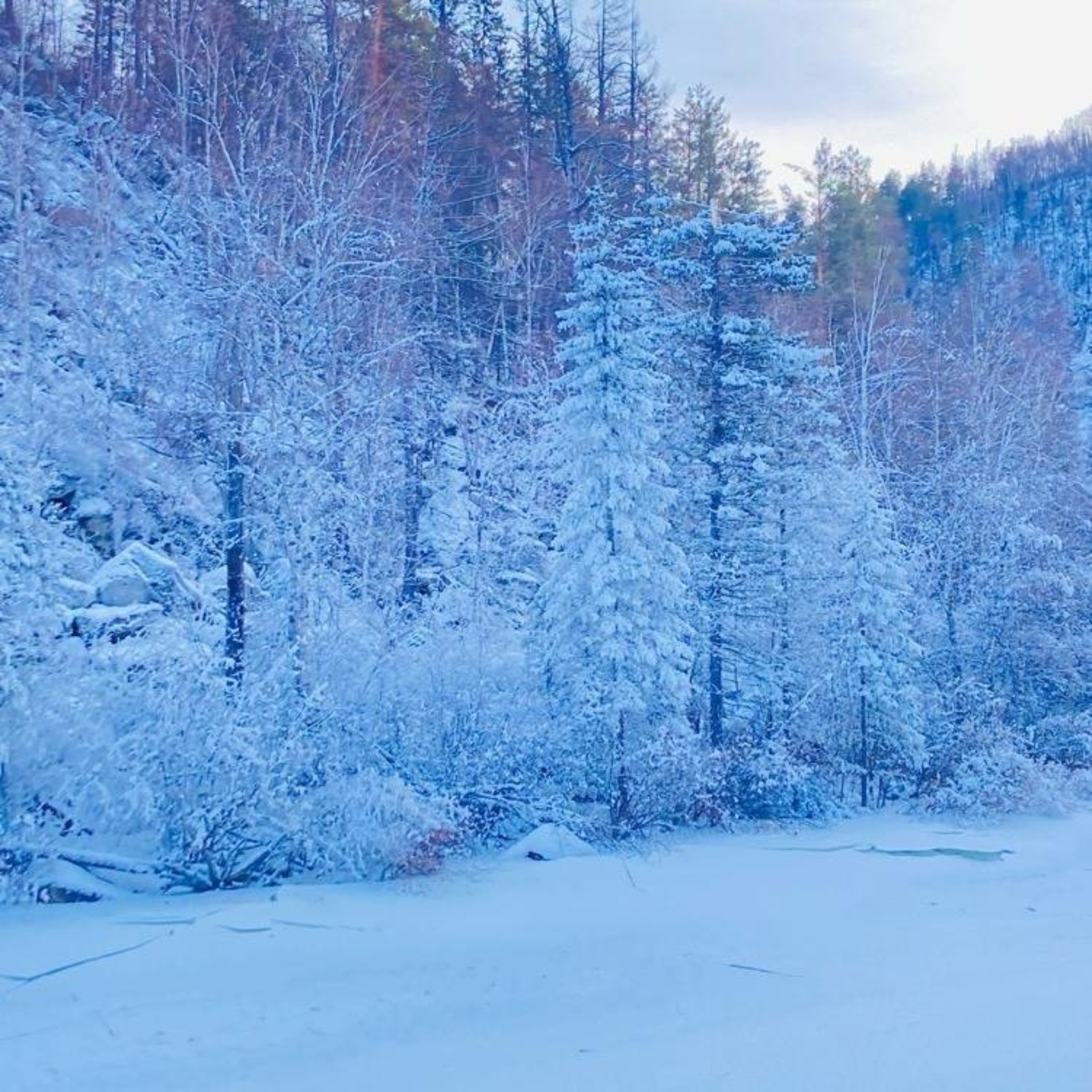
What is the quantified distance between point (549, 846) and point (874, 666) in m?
6.86

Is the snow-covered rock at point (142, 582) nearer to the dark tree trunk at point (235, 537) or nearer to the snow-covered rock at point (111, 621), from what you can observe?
the dark tree trunk at point (235, 537)

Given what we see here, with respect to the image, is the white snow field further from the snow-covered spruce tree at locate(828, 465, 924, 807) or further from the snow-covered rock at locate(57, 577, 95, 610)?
the snow-covered spruce tree at locate(828, 465, 924, 807)

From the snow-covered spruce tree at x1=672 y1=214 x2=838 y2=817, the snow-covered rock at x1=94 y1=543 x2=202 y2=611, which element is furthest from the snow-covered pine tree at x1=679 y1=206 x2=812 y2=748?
the snow-covered rock at x1=94 y1=543 x2=202 y2=611

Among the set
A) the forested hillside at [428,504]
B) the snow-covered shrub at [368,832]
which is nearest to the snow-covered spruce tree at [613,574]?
the forested hillside at [428,504]

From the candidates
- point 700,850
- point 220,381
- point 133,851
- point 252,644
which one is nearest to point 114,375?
point 220,381

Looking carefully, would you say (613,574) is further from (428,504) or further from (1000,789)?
(428,504)

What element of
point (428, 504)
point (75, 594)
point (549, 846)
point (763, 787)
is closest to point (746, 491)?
point (763, 787)

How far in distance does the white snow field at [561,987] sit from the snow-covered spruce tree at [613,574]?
2980 millimetres

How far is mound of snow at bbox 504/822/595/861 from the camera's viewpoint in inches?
415

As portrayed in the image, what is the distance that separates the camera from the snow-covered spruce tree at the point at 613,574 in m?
12.8

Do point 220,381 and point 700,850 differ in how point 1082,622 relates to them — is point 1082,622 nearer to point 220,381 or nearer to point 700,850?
point 700,850

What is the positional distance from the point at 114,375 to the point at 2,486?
28.1ft

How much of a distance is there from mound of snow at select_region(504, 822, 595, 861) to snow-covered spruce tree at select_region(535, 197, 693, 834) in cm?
163

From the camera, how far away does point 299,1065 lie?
562 cm
